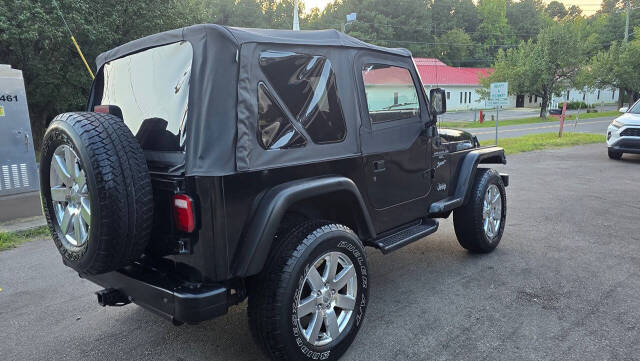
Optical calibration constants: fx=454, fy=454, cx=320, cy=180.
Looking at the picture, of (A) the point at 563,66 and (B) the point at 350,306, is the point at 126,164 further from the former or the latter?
(A) the point at 563,66

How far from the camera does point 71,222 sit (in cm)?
261

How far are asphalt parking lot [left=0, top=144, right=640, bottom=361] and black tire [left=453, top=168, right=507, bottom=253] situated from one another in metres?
0.16

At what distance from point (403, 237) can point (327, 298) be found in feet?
3.75

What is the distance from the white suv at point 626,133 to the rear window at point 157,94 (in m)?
11.5

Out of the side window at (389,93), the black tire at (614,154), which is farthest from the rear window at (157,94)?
the black tire at (614,154)

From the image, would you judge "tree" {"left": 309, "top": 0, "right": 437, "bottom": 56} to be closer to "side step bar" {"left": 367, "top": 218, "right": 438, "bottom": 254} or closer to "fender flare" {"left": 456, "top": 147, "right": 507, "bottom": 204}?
"fender flare" {"left": 456, "top": 147, "right": 507, "bottom": 204}

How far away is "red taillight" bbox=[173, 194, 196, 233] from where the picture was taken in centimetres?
238

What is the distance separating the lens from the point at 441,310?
3.56m

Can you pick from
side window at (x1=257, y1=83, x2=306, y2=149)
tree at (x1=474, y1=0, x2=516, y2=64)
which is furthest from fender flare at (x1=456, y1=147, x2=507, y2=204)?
tree at (x1=474, y1=0, x2=516, y2=64)

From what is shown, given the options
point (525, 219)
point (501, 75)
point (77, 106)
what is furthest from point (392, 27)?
point (525, 219)

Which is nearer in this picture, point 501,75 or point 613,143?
point 613,143

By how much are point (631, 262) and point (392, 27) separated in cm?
7220

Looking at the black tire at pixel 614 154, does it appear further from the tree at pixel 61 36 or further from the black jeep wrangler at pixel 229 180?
the tree at pixel 61 36

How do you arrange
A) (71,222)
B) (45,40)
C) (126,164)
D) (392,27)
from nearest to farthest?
(126,164), (71,222), (45,40), (392,27)
